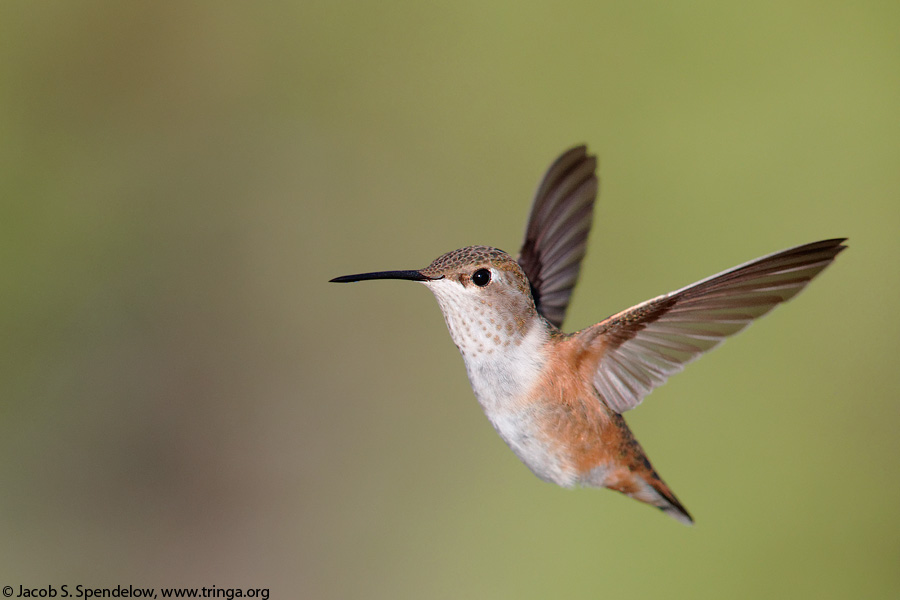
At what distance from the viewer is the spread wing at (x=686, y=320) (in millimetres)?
899

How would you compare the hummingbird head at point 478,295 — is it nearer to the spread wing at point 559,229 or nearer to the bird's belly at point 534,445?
the bird's belly at point 534,445

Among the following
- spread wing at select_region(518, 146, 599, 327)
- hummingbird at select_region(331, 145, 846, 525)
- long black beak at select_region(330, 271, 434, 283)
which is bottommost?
hummingbird at select_region(331, 145, 846, 525)

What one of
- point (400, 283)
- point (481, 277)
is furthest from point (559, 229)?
point (400, 283)

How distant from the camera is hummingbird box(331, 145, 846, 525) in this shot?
968 mm

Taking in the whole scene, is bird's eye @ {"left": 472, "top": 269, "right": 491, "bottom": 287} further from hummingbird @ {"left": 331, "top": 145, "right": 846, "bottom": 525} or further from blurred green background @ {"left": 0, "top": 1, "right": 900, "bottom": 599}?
blurred green background @ {"left": 0, "top": 1, "right": 900, "bottom": 599}

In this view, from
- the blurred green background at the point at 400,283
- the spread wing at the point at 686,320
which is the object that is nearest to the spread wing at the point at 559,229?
the spread wing at the point at 686,320

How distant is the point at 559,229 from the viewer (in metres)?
1.38

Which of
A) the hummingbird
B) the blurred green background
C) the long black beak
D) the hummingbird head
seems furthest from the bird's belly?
the blurred green background

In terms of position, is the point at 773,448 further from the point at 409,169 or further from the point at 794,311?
the point at 409,169

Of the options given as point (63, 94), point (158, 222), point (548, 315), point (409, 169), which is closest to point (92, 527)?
point (158, 222)

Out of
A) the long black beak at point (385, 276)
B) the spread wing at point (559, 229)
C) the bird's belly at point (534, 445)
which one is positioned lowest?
the bird's belly at point (534, 445)

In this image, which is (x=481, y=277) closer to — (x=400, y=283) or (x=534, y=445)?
(x=534, y=445)

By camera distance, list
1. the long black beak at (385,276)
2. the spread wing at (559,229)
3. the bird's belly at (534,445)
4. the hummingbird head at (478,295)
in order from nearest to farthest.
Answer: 1. the long black beak at (385,276)
2. the hummingbird head at (478,295)
3. the bird's belly at (534,445)
4. the spread wing at (559,229)

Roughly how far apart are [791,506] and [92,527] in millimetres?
2468
